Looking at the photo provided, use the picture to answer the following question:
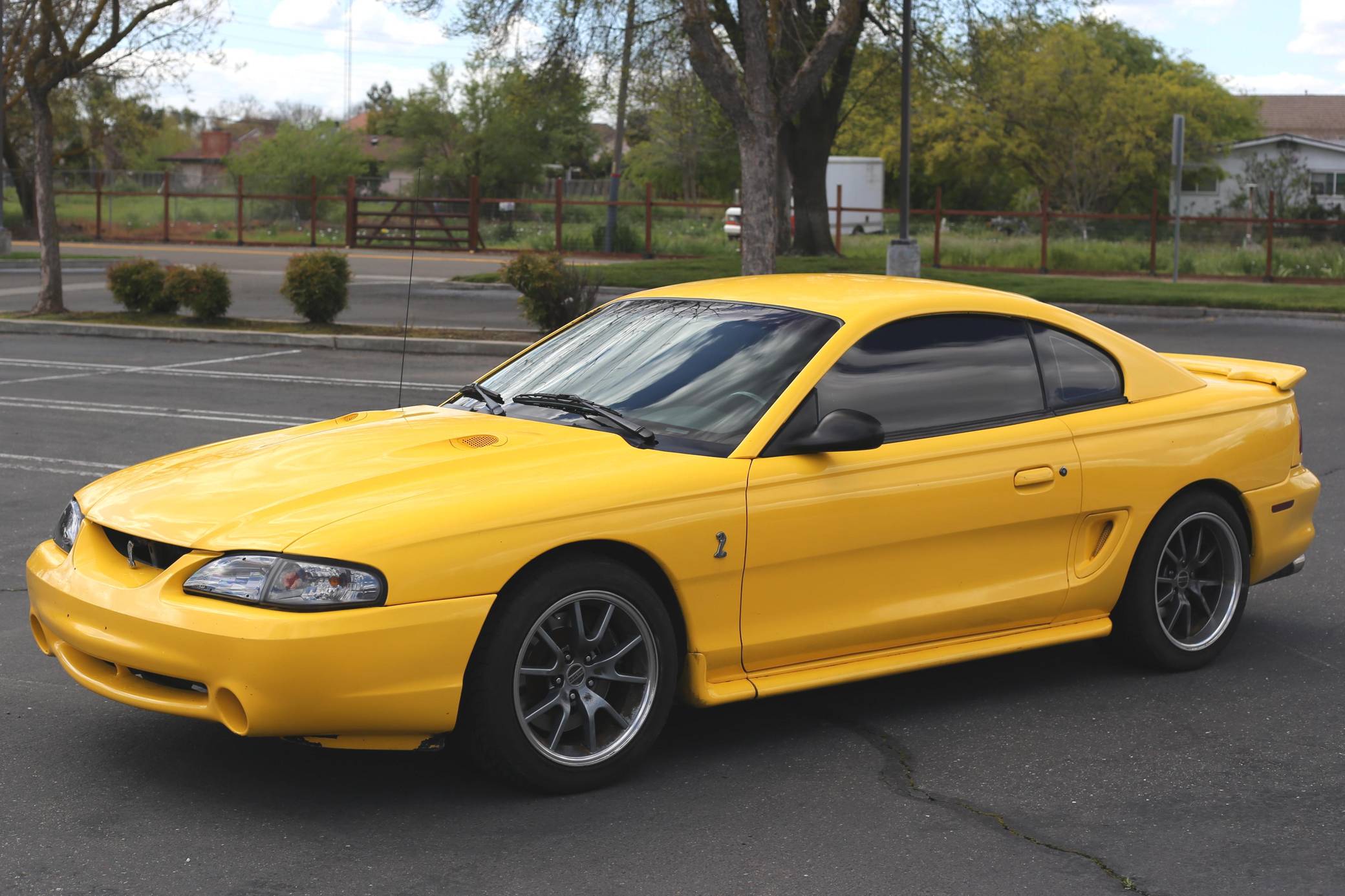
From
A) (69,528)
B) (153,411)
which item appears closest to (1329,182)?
(153,411)

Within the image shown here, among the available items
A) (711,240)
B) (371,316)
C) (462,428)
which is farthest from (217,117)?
(462,428)

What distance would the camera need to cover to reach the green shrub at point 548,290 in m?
18.9

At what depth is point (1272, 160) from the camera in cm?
6525

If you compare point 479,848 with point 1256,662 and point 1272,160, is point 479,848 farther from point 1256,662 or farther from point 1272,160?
point 1272,160

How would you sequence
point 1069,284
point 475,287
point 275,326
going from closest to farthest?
point 275,326
point 1069,284
point 475,287

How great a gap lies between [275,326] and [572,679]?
16.4 meters

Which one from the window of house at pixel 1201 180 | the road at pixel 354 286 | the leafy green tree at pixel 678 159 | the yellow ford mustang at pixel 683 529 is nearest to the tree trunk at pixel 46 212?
the road at pixel 354 286

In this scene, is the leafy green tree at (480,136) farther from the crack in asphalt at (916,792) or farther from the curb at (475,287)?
the crack in asphalt at (916,792)

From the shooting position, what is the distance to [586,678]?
4469mm

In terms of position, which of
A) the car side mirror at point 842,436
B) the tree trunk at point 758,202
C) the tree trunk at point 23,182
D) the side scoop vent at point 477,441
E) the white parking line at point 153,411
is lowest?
the white parking line at point 153,411

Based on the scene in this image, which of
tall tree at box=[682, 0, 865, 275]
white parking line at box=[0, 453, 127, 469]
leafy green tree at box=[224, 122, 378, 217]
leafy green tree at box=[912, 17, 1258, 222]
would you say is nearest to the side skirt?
white parking line at box=[0, 453, 127, 469]

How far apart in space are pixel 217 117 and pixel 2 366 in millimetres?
123818

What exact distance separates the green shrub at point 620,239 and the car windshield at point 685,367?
103ft

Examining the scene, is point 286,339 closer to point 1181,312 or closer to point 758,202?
point 758,202
